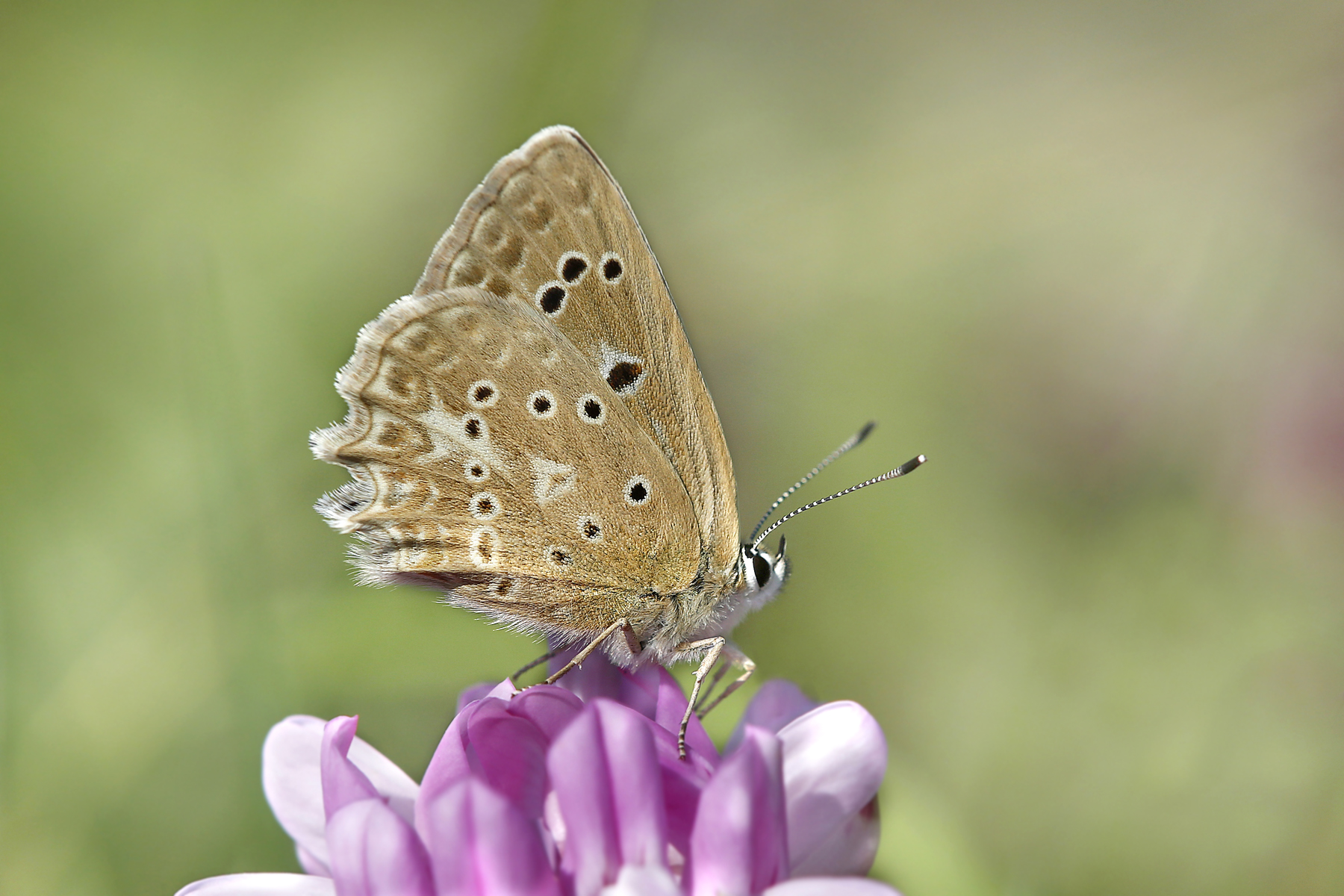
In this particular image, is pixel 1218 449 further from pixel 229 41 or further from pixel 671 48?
pixel 229 41

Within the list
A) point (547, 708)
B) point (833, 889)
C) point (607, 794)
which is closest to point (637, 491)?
point (547, 708)

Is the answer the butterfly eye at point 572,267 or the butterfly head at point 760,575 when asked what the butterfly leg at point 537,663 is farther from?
the butterfly eye at point 572,267

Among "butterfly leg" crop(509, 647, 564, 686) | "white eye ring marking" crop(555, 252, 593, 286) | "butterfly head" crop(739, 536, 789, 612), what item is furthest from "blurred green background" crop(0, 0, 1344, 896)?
"white eye ring marking" crop(555, 252, 593, 286)

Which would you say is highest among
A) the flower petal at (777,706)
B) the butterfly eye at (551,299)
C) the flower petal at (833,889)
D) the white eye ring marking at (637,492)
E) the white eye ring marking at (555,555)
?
the butterfly eye at (551,299)

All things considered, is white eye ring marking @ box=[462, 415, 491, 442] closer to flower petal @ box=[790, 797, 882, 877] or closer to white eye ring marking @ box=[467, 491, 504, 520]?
white eye ring marking @ box=[467, 491, 504, 520]

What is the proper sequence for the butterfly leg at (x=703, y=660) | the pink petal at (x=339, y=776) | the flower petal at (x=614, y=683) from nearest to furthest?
1. the pink petal at (x=339, y=776)
2. the butterfly leg at (x=703, y=660)
3. the flower petal at (x=614, y=683)

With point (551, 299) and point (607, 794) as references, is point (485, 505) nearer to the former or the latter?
point (551, 299)

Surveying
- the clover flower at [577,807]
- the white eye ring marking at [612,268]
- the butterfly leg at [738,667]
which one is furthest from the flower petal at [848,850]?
the white eye ring marking at [612,268]
